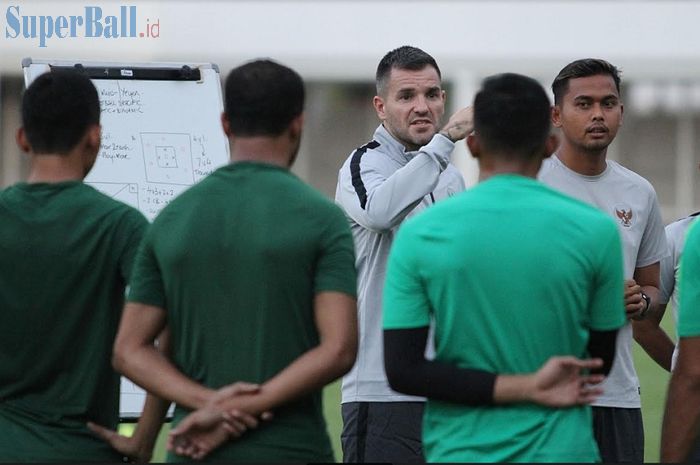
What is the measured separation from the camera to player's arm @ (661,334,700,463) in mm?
3852

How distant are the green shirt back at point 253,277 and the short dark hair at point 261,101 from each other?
12 cm

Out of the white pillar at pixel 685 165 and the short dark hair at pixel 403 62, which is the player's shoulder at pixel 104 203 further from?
the white pillar at pixel 685 165

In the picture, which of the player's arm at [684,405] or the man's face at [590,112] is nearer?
the player's arm at [684,405]

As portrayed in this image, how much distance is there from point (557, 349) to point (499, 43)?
25115mm

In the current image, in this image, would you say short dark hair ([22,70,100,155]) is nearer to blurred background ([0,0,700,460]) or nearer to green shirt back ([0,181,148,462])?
green shirt back ([0,181,148,462])

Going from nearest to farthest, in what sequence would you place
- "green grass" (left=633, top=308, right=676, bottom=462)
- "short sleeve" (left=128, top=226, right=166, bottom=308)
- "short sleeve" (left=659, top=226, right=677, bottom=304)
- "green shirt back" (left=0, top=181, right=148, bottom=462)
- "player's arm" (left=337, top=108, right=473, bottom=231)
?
"short sleeve" (left=128, top=226, right=166, bottom=308) → "green shirt back" (left=0, top=181, right=148, bottom=462) → "player's arm" (left=337, top=108, right=473, bottom=231) → "short sleeve" (left=659, top=226, right=677, bottom=304) → "green grass" (left=633, top=308, right=676, bottom=462)

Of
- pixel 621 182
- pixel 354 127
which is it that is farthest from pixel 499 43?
pixel 621 182

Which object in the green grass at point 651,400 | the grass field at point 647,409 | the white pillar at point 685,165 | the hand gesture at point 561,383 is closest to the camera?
the hand gesture at point 561,383

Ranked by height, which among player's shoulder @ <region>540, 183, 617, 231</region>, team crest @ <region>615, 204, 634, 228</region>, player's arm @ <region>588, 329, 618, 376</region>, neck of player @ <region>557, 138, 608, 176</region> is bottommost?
player's arm @ <region>588, 329, 618, 376</region>

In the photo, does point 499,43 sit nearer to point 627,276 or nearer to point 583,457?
point 627,276

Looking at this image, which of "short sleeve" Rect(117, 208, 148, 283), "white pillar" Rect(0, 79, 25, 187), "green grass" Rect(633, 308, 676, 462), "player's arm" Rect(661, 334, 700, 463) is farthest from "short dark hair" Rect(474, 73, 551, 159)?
"white pillar" Rect(0, 79, 25, 187)

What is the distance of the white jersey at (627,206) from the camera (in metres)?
5.17

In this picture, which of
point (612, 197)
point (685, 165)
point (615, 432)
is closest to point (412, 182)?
point (612, 197)

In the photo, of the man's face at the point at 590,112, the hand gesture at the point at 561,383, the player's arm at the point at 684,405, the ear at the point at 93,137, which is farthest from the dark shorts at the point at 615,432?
the ear at the point at 93,137
